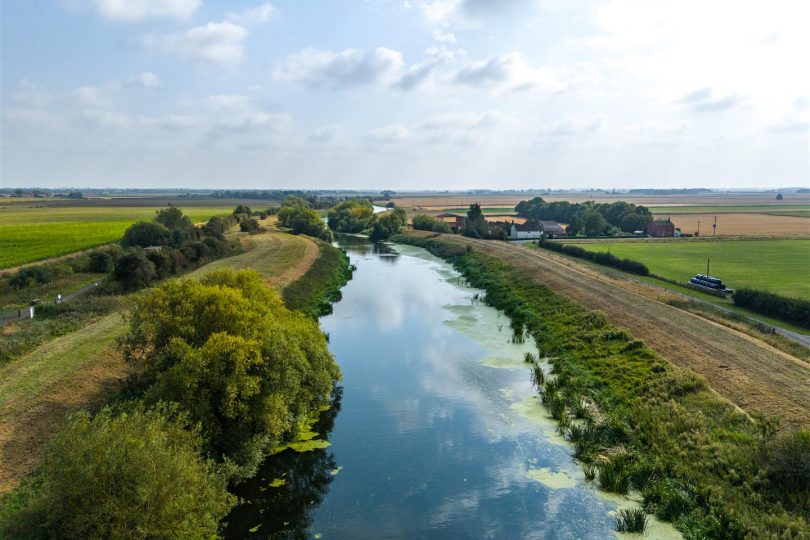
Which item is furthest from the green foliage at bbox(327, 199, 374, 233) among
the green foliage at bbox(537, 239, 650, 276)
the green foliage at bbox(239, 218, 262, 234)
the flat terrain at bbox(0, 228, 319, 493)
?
the flat terrain at bbox(0, 228, 319, 493)

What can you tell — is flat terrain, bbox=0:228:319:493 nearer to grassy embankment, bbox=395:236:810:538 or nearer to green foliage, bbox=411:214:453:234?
grassy embankment, bbox=395:236:810:538

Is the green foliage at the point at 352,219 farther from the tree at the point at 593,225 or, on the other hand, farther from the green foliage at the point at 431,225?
the tree at the point at 593,225

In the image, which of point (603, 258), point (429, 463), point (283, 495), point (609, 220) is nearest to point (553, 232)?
point (609, 220)

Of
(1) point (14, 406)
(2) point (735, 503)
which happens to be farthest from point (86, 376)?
(2) point (735, 503)

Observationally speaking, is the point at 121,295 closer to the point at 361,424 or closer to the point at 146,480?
the point at 361,424

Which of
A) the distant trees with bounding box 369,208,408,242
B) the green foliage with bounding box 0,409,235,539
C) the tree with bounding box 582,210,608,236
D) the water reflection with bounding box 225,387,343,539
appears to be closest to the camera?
the green foliage with bounding box 0,409,235,539

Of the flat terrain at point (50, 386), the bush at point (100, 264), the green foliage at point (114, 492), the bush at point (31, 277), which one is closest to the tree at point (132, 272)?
the bush at point (31, 277)
